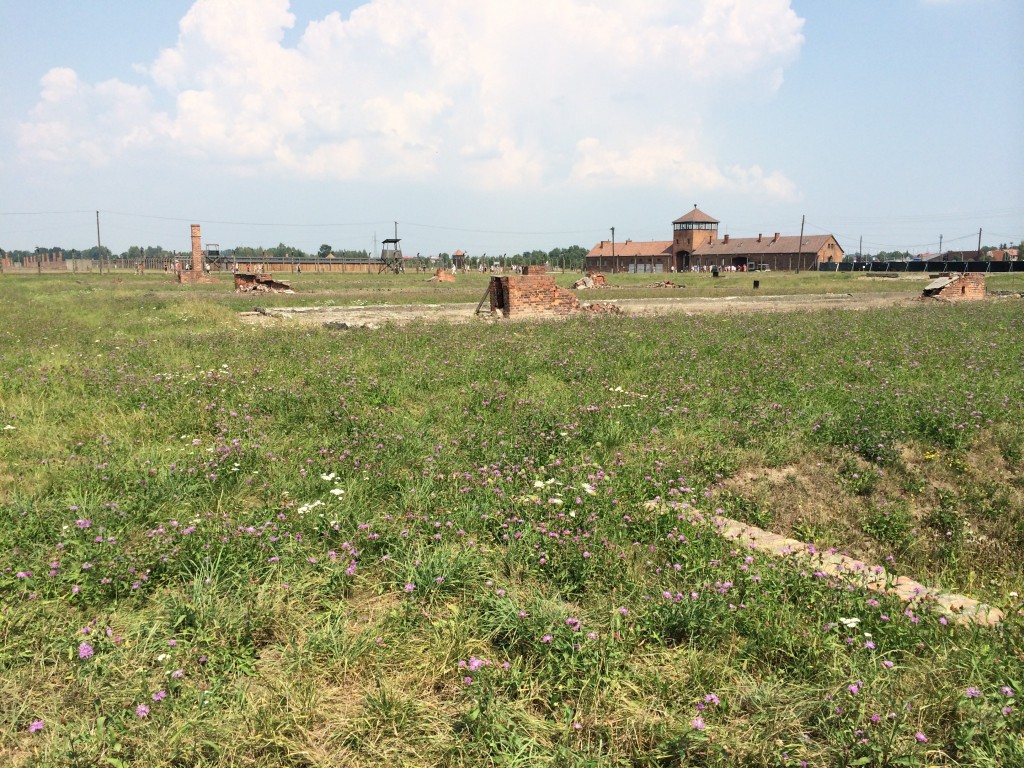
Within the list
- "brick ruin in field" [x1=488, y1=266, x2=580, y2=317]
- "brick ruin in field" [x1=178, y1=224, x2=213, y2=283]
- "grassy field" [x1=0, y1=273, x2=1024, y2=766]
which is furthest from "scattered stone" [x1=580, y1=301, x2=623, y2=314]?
"brick ruin in field" [x1=178, y1=224, x2=213, y2=283]

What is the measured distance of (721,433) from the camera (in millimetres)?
5676

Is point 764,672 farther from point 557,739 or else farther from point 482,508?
point 482,508

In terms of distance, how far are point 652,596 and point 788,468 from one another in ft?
8.55

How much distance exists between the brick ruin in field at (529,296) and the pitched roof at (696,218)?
9055cm

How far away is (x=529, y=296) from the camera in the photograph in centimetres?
1678

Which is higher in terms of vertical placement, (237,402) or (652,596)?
(237,402)

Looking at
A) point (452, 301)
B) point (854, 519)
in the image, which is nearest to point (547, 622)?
point (854, 519)

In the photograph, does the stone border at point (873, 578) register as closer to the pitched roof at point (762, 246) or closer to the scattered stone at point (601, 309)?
the scattered stone at point (601, 309)

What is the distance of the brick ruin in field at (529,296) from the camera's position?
16.5 m

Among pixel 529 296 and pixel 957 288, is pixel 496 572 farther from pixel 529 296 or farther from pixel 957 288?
pixel 957 288

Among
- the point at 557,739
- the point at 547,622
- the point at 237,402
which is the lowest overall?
the point at 557,739

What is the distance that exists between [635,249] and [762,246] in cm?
2040

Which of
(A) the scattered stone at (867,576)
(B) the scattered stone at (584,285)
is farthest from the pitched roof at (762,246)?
(A) the scattered stone at (867,576)

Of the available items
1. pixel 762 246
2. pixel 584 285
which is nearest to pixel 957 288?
pixel 584 285
